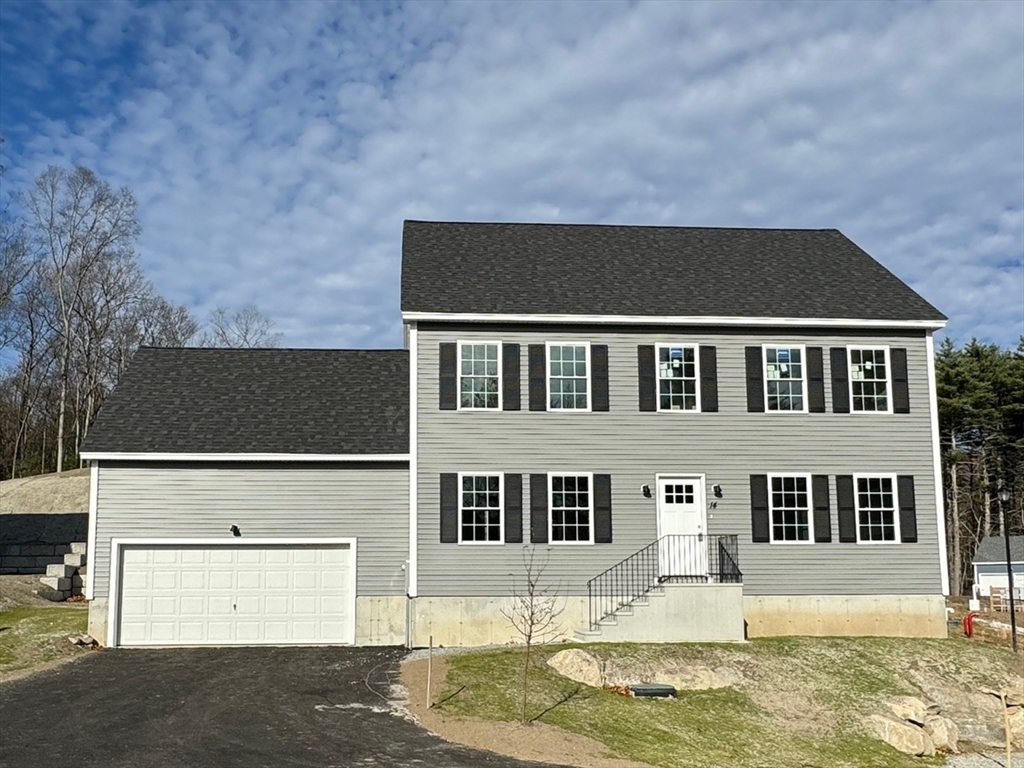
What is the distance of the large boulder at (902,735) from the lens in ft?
48.9

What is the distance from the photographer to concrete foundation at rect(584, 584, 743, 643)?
18234 mm

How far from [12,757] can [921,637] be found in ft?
54.4

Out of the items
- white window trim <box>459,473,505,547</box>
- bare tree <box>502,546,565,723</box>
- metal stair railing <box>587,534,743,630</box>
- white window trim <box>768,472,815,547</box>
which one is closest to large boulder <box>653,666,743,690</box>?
metal stair railing <box>587,534,743,630</box>

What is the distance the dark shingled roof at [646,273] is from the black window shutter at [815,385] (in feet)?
3.30

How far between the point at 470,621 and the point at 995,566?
→ 110 feet

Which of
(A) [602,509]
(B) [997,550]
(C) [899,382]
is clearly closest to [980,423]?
(B) [997,550]

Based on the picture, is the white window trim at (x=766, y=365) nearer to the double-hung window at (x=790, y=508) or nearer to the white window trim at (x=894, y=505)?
the double-hung window at (x=790, y=508)

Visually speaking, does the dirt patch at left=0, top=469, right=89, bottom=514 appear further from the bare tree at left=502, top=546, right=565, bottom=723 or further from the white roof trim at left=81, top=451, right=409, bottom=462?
the bare tree at left=502, top=546, right=565, bottom=723

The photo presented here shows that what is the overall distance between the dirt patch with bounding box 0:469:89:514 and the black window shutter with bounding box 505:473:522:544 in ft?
66.9

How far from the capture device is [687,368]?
20.4m

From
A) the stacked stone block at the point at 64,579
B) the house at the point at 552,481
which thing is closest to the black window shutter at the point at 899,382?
the house at the point at 552,481

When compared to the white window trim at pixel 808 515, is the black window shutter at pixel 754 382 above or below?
above

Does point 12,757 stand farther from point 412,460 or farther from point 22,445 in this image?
point 22,445

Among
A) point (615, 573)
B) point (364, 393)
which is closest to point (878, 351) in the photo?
point (615, 573)
